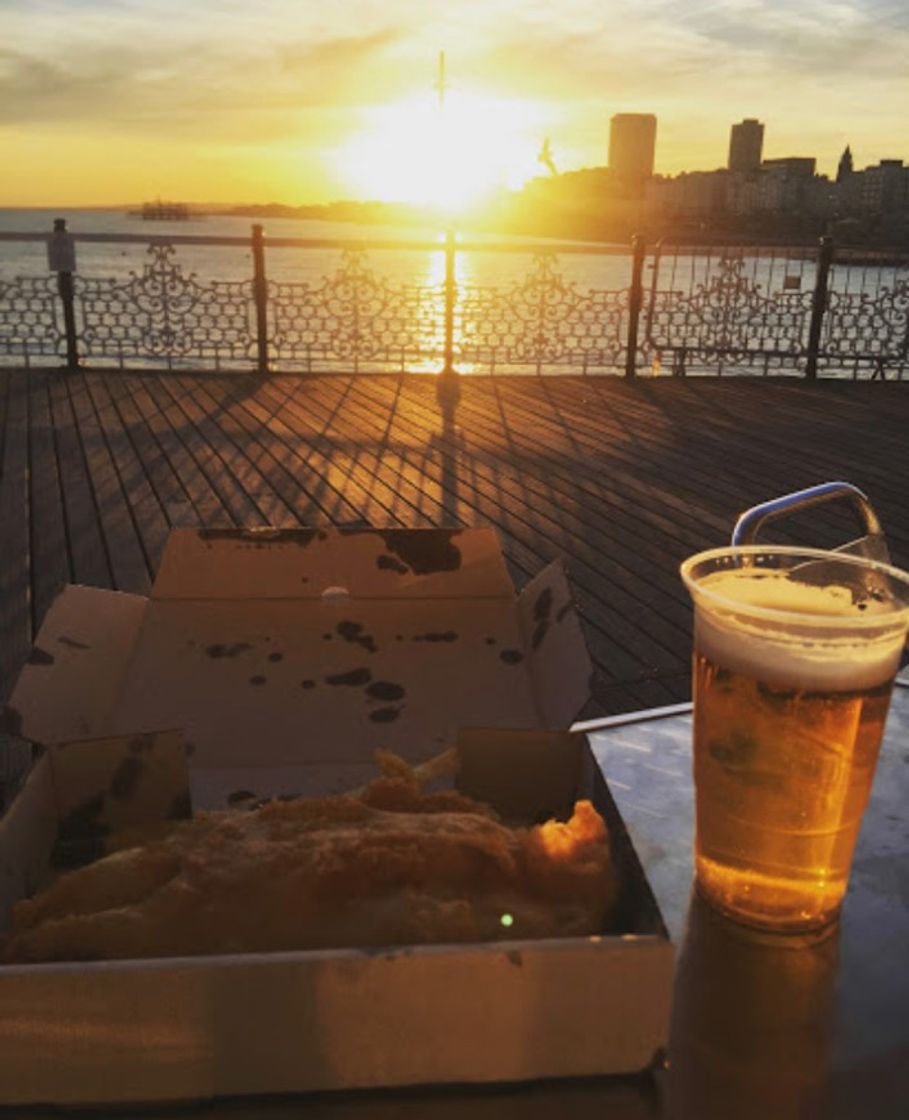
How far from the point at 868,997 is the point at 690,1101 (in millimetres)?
173

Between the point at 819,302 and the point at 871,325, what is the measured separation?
676 mm

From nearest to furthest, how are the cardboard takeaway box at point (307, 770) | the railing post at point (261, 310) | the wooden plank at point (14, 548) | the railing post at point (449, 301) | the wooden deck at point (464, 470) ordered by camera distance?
the cardboard takeaway box at point (307, 770) → the wooden plank at point (14, 548) → the wooden deck at point (464, 470) → the railing post at point (261, 310) → the railing post at point (449, 301)

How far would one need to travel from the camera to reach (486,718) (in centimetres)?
101

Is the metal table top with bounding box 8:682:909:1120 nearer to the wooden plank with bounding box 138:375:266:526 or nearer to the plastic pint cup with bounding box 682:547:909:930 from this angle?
the plastic pint cup with bounding box 682:547:909:930

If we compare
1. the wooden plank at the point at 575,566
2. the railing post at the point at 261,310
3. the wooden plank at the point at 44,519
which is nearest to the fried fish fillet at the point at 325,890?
the wooden plank at the point at 575,566

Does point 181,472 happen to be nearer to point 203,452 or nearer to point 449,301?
point 203,452

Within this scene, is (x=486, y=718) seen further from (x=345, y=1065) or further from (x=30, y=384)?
(x=30, y=384)

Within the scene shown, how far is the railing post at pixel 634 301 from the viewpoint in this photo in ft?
28.7

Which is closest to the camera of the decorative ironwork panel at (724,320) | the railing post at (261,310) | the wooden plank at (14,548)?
the wooden plank at (14,548)

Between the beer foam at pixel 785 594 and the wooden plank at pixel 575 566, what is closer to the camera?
the beer foam at pixel 785 594

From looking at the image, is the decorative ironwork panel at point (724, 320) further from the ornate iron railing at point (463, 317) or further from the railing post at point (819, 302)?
the railing post at point (819, 302)

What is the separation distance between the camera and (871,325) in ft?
31.2

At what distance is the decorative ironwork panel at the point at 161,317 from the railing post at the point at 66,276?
0.15 meters

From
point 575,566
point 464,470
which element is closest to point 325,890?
point 575,566
